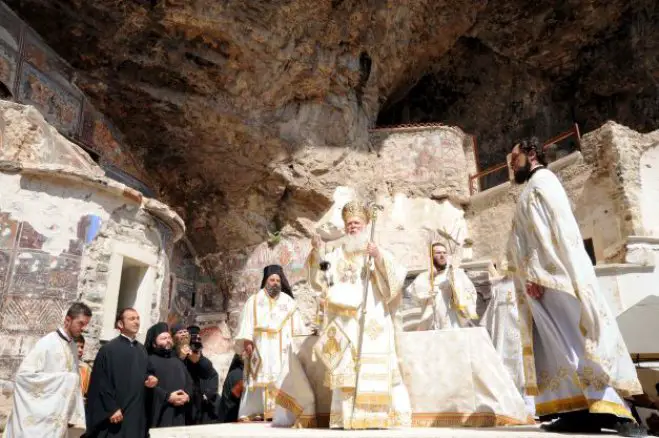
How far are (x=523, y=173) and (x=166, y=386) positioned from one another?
161 inches

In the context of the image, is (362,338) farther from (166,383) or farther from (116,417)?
(166,383)

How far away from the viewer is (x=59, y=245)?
7191 mm

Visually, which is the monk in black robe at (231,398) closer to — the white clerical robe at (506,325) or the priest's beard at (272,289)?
the priest's beard at (272,289)

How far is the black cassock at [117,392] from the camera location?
14.8 feet

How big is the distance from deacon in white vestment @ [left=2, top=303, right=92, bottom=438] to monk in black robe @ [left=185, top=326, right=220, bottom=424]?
1735 mm

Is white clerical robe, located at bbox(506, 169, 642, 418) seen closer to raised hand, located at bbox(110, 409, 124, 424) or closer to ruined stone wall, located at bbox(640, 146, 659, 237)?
raised hand, located at bbox(110, 409, 124, 424)

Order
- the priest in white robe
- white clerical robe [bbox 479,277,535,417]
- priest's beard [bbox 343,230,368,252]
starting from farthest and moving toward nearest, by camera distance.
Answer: white clerical robe [bbox 479,277,535,417] < priest's beard [bbox 343,230,368,252] < the priest in white robe

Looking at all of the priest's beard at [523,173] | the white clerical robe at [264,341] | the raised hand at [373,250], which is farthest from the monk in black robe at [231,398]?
the priest's beard at [523,173]

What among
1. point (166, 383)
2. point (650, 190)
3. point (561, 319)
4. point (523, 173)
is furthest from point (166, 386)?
Answer: point (650, 190)

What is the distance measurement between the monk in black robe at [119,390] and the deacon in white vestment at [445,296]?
3661mm

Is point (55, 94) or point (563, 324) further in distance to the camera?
point (55, 94)

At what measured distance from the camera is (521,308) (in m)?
3.78

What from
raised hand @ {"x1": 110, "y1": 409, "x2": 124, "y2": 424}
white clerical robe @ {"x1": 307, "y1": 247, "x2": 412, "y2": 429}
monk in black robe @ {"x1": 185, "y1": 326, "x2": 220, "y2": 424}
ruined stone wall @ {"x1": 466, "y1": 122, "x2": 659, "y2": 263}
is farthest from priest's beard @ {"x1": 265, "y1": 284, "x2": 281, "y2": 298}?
ruined stone wall @ {"x1": 466, "y1": 122, "x2": 659, "y2": 263}

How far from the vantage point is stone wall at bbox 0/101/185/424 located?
22.2 feet
